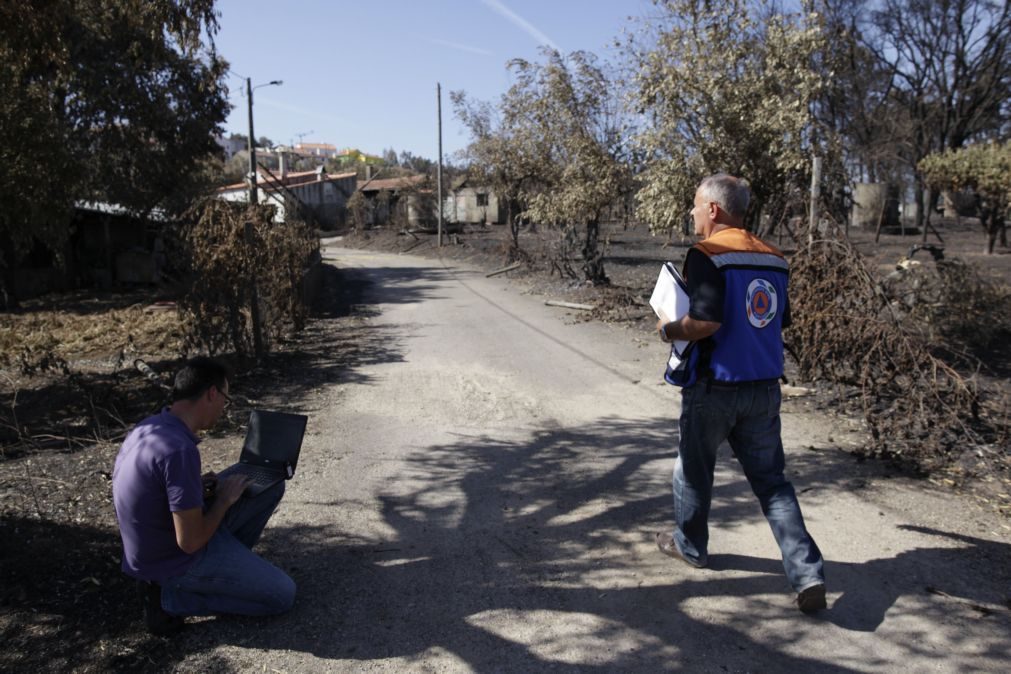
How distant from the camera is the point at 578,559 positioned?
382 centimetres

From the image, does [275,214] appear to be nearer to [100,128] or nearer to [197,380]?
[197,380]

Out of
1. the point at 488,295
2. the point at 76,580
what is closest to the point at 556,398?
the point at 76,580

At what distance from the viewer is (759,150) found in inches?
406

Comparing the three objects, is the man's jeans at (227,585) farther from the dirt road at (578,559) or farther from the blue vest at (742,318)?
the blue vest at (742,318)

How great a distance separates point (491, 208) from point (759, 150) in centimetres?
3847

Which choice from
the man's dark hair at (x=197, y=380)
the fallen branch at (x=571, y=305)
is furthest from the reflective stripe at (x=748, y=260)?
the fallen branch at (x=571, y=305)

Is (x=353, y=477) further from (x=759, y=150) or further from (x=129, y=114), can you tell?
(x=129, y=114)

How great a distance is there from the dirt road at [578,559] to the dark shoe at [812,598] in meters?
0.06

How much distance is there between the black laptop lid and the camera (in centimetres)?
357

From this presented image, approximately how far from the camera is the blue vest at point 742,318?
10.7 ft

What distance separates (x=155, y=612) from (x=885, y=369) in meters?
5.64

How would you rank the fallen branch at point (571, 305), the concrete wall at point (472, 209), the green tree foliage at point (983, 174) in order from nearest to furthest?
the fallen branch at point (571, 305) → the green tree foliage at point (983, 174) → the concrete wall at point (472, 209)

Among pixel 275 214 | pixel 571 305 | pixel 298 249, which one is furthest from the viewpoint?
pixel 571 305

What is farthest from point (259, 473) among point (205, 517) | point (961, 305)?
point (961, 305)
